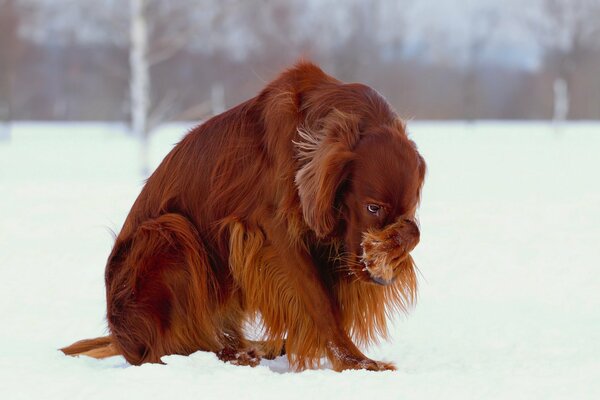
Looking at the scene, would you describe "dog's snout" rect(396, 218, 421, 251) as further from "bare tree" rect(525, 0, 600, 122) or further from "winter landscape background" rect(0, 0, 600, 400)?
"bare tree" rect(525, 0, 600, 122)

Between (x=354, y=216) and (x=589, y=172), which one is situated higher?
(x=354, y=216)

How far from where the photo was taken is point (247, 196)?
3328mm

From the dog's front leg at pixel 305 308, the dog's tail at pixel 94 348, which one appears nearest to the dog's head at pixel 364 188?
the dog's front leg at pixel 305 308

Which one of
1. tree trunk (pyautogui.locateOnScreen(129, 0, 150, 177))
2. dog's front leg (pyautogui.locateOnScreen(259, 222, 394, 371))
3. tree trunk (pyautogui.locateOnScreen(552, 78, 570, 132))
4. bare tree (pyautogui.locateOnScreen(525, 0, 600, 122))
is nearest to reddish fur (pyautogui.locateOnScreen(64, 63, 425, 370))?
dog's front leg (pyautogui.locateOnScreen(259, 222, 394, 371))

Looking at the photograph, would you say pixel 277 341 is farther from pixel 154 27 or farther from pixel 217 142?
pixel 154 27

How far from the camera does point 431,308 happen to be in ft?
15.4

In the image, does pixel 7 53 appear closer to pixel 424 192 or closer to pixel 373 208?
pixel 424 192

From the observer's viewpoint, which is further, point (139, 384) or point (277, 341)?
point (277, 341)

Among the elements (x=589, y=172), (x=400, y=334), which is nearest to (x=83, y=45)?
(x=589, y=172)

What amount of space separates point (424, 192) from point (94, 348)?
9.43 metres

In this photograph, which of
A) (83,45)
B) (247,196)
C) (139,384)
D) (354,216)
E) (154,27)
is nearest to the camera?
(139,384)

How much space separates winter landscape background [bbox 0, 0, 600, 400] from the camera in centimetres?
292

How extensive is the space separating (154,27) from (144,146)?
12.9 ft

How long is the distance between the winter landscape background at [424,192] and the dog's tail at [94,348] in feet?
0.56
